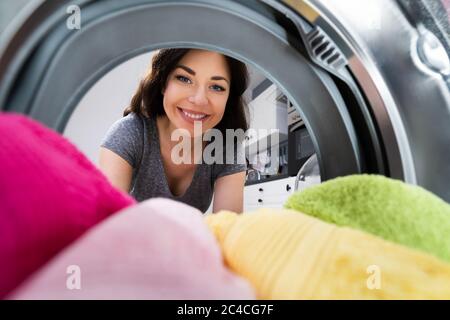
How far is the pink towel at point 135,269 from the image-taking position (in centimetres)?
27

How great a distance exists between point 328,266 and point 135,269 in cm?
18

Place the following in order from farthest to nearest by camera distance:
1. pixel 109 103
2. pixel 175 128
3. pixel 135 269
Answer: pixel 109 103
pixel 175 128
pixel 135 269

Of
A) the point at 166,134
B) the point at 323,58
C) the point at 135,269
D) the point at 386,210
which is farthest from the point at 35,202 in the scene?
the point at 166,134

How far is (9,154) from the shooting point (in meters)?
0.32

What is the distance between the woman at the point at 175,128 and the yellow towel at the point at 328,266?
2.74 ft

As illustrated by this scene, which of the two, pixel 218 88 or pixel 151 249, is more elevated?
pixel 218 88

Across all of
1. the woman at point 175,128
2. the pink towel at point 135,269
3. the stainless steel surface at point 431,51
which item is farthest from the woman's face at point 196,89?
the pink towel at point 135,269

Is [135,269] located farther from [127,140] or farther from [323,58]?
[127,140]

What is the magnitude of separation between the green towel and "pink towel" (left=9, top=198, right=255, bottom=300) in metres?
0.24

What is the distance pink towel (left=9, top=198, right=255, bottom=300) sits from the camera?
0.90ft

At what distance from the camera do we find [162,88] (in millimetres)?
1262

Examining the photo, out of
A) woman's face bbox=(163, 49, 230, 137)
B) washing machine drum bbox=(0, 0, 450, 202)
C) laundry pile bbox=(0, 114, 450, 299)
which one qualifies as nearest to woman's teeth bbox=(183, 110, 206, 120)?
woman's face bbox=(163, 49, 230, 137)
